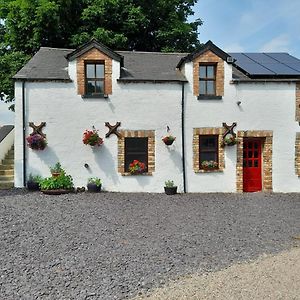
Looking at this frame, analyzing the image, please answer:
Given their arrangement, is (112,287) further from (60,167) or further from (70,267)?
(60,167)

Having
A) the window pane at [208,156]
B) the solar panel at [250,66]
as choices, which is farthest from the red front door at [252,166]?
the solar panel at [250,66]

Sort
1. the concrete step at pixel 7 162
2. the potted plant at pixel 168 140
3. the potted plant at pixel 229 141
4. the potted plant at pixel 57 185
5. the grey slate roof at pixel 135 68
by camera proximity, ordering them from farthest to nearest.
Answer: the concrete step at pixel 7 162, the potted plant at pixel 229 141, the grey slate roof at pixel 135 68, the potted plant at pixel 168 140, the potted plant at pixel 57 185

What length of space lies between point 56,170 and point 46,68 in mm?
4156

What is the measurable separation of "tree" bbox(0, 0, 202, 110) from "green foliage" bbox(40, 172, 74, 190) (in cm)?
986

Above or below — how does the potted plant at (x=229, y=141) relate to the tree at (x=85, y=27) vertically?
below

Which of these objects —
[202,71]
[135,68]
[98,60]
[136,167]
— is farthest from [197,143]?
[98,60]

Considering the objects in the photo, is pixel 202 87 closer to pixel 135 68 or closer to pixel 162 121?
pixel 162 121

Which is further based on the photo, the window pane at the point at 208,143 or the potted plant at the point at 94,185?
the window pane at the point at 208,143

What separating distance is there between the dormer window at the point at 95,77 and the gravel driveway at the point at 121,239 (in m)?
4.10

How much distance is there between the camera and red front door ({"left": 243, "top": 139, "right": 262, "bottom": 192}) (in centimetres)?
1264

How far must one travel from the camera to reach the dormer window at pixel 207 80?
489 inches

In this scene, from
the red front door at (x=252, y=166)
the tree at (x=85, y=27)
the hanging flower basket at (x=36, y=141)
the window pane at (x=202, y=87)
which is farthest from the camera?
the tree at (x=85, y=27)

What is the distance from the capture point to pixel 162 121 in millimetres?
11984

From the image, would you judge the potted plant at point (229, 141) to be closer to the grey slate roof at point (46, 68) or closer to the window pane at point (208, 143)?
the window pane at point (208, 143)
